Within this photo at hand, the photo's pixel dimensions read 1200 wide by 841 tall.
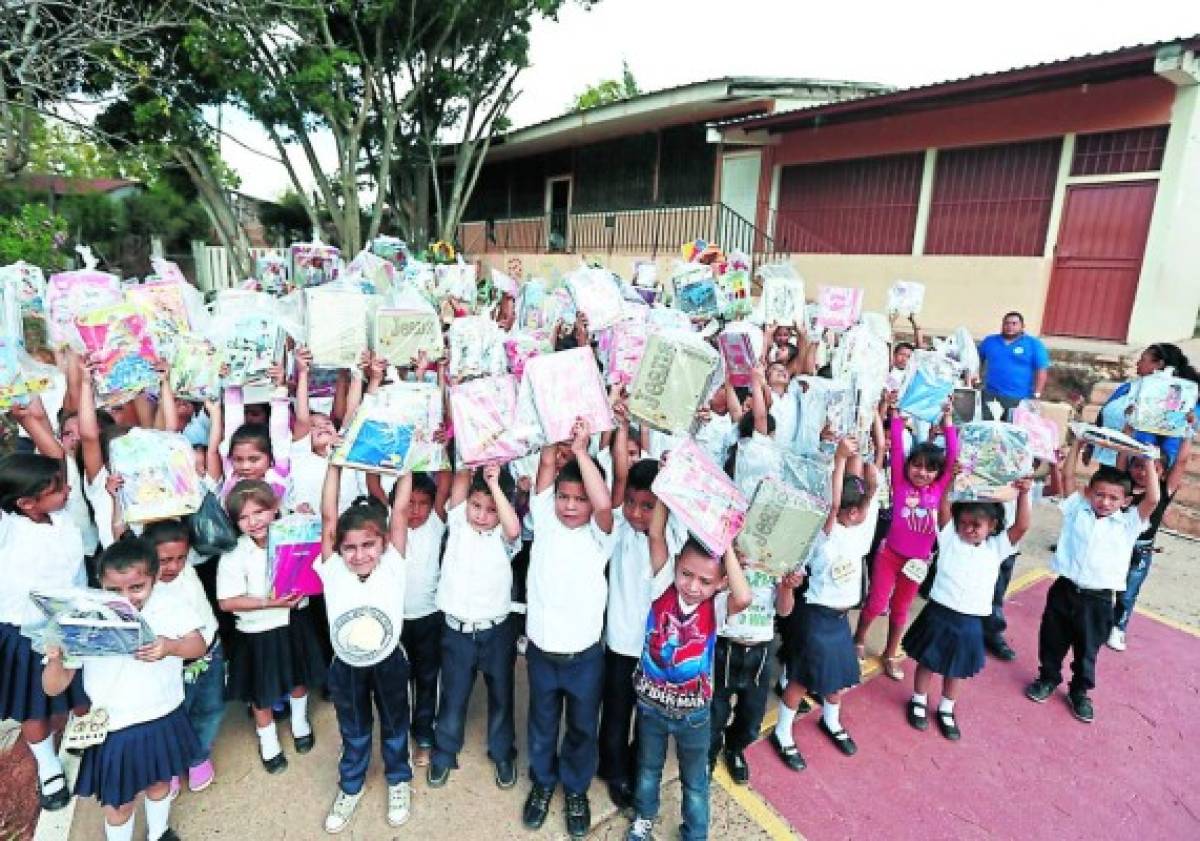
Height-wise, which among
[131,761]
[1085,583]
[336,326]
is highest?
[336,326]

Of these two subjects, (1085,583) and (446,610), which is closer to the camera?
(446,610)

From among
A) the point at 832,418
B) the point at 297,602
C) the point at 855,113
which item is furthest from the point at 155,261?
the point at 855,113

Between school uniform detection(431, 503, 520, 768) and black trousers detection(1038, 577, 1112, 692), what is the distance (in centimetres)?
271

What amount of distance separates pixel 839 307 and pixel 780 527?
2.41 m

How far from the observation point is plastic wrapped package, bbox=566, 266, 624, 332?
3310 millimetres

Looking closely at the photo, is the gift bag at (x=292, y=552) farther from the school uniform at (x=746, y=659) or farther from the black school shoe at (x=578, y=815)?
the school uniform at (x=746, y=659)

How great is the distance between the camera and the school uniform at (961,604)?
9.91 ft

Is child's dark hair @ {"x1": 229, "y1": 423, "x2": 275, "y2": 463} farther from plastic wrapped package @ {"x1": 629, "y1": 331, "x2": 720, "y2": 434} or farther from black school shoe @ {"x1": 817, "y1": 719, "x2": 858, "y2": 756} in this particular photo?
black school shoe @ {"x1": 817, "y1": 719, "x2": 858, "y2": 756}

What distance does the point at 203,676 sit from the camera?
251cm

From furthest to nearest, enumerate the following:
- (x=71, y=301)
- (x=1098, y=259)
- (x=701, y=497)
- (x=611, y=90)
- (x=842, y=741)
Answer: (x=611, y=90)
(x=1098, y=259)
(x=842, y=741)
(x=71, y=301)
(x=701, y=497)

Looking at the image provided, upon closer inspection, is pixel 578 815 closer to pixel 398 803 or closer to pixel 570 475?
pixel 398 803

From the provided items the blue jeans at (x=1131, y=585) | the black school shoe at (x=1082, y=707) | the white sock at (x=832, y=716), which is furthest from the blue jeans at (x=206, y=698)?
the blue jeans at (x=1131, y=585)

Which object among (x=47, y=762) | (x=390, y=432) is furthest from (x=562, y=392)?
(x=47, y=762)

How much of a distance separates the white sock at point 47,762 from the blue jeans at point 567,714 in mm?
1792
